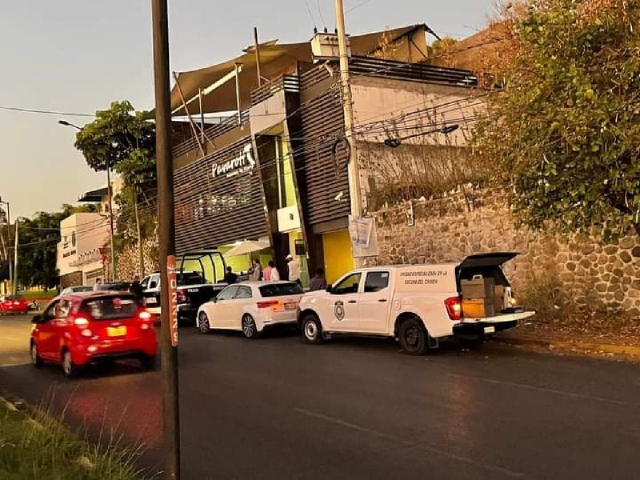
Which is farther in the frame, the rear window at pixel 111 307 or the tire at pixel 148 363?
the tire at pixel 148 363

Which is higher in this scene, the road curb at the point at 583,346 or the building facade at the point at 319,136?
the building facade at the point at 319,136

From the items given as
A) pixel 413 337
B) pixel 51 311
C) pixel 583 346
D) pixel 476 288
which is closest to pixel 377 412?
pixel 413 337

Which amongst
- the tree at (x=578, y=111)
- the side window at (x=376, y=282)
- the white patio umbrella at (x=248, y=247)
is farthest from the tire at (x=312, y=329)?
the white patio umbrella at (x=248, y=247)

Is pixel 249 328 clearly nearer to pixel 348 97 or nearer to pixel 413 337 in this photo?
pixel 413 337

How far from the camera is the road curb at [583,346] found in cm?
1184

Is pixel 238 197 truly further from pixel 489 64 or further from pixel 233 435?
pixel 233 435

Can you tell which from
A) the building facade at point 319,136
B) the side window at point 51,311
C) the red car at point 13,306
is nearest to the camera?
the side window at point 51,311

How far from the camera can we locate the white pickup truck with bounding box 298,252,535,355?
500 inches

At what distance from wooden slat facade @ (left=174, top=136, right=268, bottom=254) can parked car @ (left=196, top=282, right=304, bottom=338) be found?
35.5 feet

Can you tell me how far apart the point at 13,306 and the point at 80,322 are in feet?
115

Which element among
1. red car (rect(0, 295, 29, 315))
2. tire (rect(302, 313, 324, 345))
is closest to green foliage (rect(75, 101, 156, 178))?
red car (rect(0, 295, 29, 315))

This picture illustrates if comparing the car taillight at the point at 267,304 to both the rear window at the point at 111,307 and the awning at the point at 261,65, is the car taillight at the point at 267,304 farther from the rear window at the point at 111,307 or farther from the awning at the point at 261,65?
the awning at the point at 261,65

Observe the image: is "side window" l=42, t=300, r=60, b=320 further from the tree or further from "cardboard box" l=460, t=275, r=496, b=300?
the tree

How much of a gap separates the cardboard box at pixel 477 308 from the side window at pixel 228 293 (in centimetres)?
742
